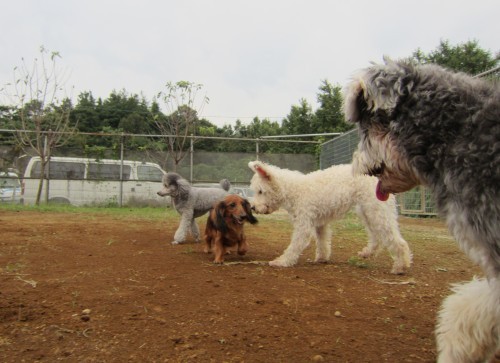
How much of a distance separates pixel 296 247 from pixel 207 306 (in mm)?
2042

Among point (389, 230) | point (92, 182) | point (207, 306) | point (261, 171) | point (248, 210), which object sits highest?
point (261, 171)

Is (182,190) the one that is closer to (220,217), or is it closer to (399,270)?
(220,217)

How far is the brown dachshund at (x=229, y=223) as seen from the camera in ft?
16.5

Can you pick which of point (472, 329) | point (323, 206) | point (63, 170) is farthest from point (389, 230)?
point (63, 170)

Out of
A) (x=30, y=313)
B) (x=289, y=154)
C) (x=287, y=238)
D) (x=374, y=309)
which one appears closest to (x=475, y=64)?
(x=289, y=154)

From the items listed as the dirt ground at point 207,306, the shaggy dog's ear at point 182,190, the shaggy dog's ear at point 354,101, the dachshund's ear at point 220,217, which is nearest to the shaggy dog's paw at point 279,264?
the dirt ground at point 207,306

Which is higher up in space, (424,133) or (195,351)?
(424,133)

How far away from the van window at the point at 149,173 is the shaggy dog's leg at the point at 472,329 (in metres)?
12.8

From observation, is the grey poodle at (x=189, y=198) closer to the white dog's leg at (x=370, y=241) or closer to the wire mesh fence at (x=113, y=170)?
the white dog's leg at (x=370, y=241)

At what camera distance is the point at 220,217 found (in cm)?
518

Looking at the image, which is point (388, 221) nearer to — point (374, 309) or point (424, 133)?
point (374, 309)

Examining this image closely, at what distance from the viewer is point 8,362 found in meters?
2.09

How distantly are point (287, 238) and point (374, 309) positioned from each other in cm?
408

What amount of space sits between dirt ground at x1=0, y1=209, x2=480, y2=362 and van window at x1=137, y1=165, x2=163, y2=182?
854cm
